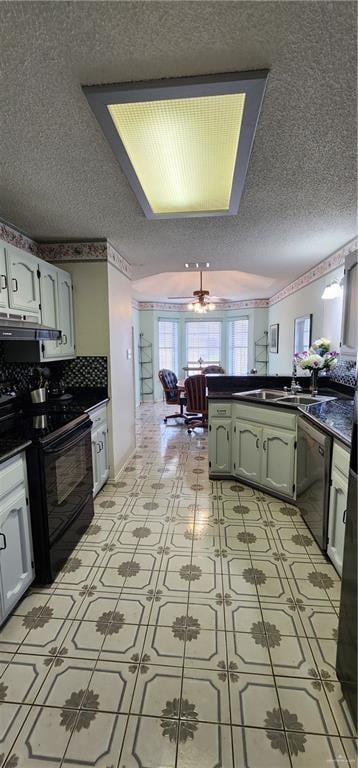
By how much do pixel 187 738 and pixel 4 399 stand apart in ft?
7.16

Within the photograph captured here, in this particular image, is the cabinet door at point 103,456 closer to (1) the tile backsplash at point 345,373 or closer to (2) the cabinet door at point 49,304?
(2) the cabinet door at point 49,304

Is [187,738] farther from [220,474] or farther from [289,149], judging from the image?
[289,149]

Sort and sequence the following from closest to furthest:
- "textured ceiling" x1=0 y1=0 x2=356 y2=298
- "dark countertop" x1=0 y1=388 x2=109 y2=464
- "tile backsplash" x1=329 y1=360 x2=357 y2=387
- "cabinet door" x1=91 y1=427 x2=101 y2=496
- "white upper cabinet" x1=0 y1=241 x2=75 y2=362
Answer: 1. "textured ceiling" x1=0 y1=0 x2=356 y2=298
2. "dark countertop" x1=0 y1=388 x2=109 y2=464
3. "white upper cabinet" x1=0 y1=241 x2=75 y2=362
4. "cabinet door" x1=91 y1=427 x2=101 y2=496
5. "tile backsplash" x1=329 y1=360 x2=357 y2=387

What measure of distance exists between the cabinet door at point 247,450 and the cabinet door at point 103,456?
1282 mm

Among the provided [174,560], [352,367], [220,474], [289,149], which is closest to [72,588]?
[174,560]

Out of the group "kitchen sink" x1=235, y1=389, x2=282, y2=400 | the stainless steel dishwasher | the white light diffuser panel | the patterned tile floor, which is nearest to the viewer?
the patterned tile floor

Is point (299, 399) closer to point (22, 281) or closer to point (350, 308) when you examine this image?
point (350, 308)

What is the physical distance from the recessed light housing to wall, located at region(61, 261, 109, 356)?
1134 millimetres

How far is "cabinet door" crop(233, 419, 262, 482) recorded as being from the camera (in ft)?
10.1

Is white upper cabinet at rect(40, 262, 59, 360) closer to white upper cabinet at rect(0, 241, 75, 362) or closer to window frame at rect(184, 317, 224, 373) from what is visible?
white upper cabinet at rect(0, 241, 75, 362)

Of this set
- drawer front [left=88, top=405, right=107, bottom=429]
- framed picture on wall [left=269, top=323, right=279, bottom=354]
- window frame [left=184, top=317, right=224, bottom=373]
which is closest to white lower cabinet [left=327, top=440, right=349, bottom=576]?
drawer front [left=88, top=405, right=107, bottom=429]

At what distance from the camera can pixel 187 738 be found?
1202 millimetres

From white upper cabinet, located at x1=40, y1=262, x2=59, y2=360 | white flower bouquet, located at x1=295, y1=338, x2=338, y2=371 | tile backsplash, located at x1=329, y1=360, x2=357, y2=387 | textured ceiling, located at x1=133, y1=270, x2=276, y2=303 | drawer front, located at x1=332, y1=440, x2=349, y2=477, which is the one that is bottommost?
drawer front, located at x1=332, y1=440, x2=349, y2=477

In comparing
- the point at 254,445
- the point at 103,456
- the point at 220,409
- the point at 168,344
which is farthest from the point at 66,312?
the point at 168,344
